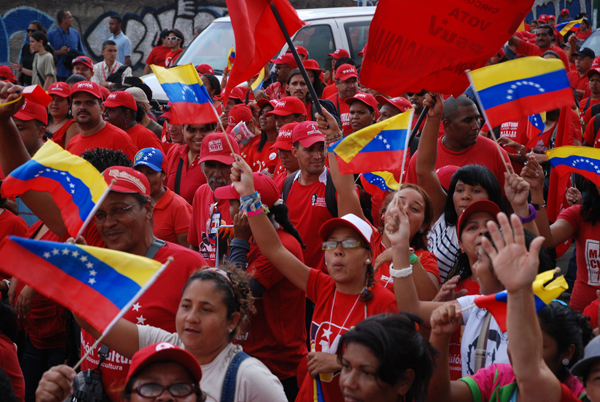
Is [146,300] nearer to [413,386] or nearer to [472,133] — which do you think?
[413,386]

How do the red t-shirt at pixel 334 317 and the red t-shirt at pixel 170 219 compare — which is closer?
the red t-shirt at pixel 334 317

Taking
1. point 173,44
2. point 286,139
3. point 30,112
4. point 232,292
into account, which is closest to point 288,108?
point 286,139

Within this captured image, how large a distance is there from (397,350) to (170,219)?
2.99 m

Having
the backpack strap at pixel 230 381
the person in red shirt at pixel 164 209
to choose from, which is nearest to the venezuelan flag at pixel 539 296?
the backpack strap at pixel 230 381

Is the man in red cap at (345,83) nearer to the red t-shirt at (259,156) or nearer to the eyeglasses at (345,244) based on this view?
the red t-shirt at (259,156)

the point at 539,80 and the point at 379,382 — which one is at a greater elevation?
the point at 539,80

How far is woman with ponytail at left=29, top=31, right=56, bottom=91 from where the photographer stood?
13124 mm

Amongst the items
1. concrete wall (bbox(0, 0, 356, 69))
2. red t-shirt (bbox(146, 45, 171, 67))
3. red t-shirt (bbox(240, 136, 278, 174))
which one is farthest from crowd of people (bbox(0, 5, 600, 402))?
concrete wall (bbox(0, 0, 356, 69))

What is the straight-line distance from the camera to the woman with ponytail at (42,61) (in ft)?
43.1

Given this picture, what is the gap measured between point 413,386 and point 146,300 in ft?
4.78

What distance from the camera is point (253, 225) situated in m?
4.12

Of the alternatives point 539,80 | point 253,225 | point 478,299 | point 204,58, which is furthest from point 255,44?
point 204,58

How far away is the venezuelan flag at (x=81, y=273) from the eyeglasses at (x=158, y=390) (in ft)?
1.19

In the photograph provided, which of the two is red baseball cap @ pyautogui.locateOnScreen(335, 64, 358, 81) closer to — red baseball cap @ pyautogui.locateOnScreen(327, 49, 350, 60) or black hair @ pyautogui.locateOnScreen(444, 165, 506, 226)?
red baseball cap @ pyautogui.locateOnScreen(327, 49, 350, 60)
